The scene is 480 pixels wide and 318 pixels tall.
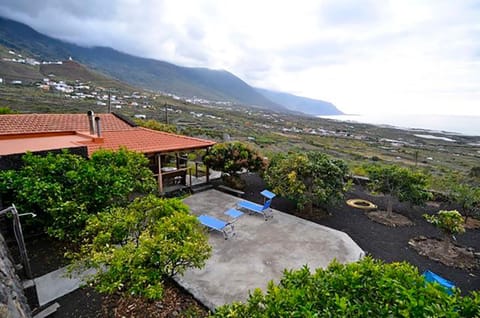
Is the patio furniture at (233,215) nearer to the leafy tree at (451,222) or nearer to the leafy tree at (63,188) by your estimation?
the leafy tree at (63,188)

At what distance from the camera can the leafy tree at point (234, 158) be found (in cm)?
1023

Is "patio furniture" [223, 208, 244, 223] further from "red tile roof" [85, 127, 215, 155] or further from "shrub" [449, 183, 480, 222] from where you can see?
"shrub" [449, 183, 480, 222]

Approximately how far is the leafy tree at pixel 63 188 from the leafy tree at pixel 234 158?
476cm

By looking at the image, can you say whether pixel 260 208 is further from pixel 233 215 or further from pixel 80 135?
pixel 80 135

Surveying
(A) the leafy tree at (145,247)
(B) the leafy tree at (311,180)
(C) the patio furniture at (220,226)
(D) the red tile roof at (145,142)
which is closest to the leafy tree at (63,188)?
(A) the leafy tree at (145,247)

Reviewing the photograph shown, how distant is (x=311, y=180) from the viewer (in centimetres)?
851

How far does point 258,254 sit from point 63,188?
473 cm

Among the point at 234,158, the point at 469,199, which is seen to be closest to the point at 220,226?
the point at 234,158

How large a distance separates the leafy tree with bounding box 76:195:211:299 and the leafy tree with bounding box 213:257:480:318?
4.30 feet

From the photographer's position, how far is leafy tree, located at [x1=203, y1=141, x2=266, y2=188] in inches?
403

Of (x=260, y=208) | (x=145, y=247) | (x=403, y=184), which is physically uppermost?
(x=145, y=247)

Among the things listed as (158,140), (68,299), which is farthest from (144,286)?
(158,140)

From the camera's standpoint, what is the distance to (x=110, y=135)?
10.2 metres

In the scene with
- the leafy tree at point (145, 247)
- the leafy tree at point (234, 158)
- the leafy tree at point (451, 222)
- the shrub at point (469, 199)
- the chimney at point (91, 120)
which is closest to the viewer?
the leafy tree at point (145, 247)
